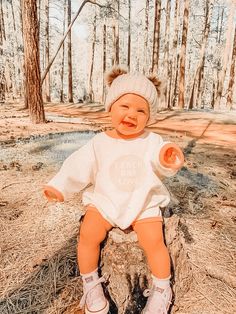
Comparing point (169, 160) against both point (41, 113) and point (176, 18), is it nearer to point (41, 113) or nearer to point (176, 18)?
point (41, 113)

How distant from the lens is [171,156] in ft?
6.61

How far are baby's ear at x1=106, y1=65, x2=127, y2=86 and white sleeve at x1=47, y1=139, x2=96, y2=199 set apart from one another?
0.51 m

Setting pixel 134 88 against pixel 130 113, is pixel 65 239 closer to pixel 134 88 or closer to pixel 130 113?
pixel 130 113

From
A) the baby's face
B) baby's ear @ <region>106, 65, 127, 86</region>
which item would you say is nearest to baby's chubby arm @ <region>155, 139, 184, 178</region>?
the baby's face

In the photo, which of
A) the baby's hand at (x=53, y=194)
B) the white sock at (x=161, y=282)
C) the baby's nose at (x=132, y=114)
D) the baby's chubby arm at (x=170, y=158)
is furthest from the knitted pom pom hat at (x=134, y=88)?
the white sock at (x=161, y=282)

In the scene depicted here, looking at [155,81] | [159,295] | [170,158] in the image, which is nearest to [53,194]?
[170,158]

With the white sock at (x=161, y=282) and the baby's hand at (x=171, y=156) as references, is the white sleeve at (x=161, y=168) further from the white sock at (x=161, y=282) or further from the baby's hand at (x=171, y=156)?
the white sock at (x=161, y=282)

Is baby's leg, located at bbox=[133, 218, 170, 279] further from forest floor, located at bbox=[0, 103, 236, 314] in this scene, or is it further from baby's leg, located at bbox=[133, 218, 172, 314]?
forest floor, located at bbox=[0, 103, 236, 314]

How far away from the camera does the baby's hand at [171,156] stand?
197 centimetres

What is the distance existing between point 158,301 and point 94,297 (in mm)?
409

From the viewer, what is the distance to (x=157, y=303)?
194 cm

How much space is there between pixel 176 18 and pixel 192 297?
2344 cm

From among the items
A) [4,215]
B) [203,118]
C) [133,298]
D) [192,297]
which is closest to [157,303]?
[133,298]

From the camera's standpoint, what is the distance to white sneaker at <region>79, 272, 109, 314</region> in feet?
6.38
